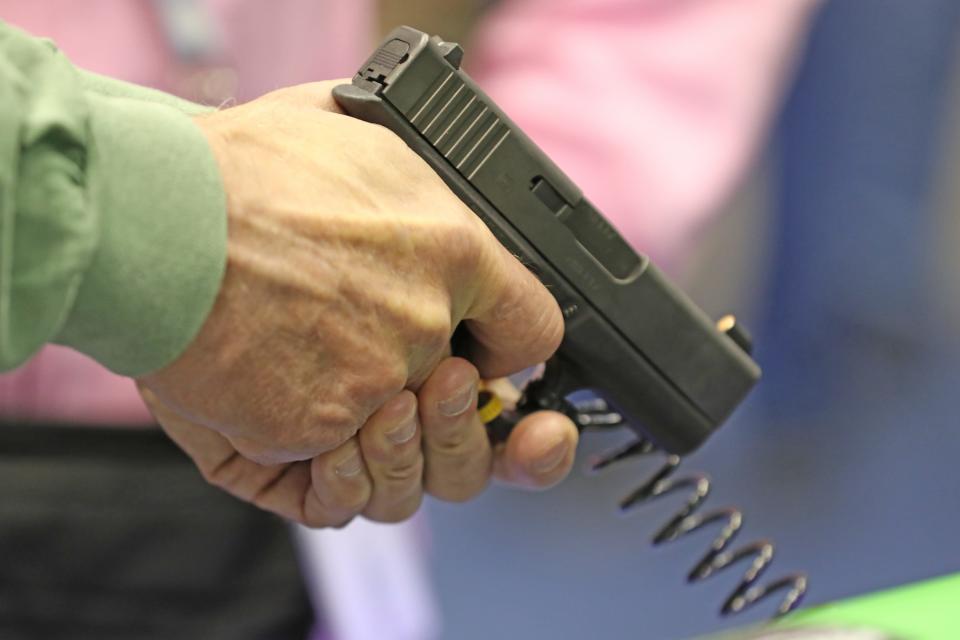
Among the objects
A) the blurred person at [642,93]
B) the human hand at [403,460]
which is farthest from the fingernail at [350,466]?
the blurred person at [642,93]

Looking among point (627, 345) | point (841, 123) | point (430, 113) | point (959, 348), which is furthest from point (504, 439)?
point (959, 348)

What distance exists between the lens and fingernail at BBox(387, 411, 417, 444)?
2.05 ft

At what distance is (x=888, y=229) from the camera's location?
1.75 meters

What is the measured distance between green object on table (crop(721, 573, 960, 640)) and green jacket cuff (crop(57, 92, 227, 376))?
350mm

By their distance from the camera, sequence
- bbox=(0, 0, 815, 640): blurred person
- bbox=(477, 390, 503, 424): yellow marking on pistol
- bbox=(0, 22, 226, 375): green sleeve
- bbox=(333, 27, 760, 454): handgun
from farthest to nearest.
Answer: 1. bbox=(0, 0, 815, 640): blurred person
2. bbox=(477, 390, 503, 424): yellow marking on pistol
3. bbox=(333, 27, 760, 454): handgun
4. bbox=(0, 22, 226, 375): green sleeve

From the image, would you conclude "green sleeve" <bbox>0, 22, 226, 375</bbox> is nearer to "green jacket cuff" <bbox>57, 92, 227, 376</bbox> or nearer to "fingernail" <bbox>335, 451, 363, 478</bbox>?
"green jacket cuff" <bbox>57, 92, 227, 376</bbox>

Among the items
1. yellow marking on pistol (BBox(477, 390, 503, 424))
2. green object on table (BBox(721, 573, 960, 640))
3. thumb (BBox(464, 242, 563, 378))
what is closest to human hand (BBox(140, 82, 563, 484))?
thumb (BBox(464, 242, 563, 378))

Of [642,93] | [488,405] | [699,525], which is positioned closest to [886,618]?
[699,525]

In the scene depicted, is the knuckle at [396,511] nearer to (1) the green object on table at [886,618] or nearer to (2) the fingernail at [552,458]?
(2) the fingernail at [552,458]

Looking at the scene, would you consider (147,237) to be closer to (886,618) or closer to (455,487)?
(455,487)

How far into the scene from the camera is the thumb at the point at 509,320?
23.5 inches

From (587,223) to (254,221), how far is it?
0.22 metres

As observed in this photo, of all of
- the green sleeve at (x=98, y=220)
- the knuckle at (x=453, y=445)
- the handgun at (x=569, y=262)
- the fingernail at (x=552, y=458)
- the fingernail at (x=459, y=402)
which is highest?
the handgun at (x=569, y=262)

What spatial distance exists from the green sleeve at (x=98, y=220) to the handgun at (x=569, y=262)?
0.13m
